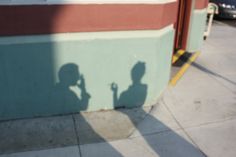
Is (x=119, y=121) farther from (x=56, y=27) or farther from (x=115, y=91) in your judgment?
(x=56, y=27)

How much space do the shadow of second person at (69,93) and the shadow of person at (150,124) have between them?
0.46 metres

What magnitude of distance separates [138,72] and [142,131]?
2.90 feet

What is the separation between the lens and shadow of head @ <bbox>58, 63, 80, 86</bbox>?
3980 mm

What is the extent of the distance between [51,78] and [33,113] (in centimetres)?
60

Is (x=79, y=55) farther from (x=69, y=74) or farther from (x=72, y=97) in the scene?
(x=72, y=97)

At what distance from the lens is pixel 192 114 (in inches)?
171

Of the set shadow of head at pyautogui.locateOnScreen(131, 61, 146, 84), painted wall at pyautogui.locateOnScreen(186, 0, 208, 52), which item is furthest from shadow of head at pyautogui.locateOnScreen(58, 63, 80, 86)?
painted wall at pyautogui.locateOnScreen(186, 0, 208, 52)

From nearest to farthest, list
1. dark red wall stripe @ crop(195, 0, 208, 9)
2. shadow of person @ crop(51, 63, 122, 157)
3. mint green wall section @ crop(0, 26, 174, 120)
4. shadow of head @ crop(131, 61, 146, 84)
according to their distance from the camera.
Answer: mint green wall section @ crop(0, 26, 174, 120) < shadow of person @ crop(51, 63, 122, 157) < shadow of head @ crop(131, 61, 146, 84) < dark red wall stripe @ crop(195, 0, 208, 9)

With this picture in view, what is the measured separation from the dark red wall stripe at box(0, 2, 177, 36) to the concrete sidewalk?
128 cm

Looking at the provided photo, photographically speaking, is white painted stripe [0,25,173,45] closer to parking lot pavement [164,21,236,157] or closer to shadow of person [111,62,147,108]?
shadow of person [111,62,147,108]

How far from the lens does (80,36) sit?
12.6 ft

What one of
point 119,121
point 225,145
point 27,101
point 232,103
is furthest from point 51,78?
point 232,103

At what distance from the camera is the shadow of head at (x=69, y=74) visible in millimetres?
3980

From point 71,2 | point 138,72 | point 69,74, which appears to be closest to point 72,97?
point 69,74
